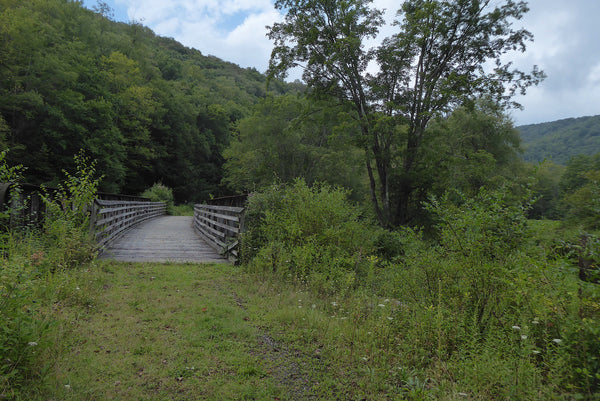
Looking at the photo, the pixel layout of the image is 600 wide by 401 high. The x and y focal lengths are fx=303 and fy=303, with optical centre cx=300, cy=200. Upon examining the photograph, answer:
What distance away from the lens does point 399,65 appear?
1534 centimetres

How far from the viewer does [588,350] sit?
2090mm

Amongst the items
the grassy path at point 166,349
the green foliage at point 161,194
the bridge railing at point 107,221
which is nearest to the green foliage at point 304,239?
the grassy path at point 166,349

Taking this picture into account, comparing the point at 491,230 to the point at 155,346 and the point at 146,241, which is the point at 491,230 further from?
the point at 146,241

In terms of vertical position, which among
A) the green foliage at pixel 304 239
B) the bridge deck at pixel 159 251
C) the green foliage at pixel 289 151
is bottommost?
the bridge deck at pixel 159 251

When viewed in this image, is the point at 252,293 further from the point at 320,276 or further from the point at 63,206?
the point at 63,206

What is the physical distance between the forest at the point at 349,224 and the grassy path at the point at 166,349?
0.13ft

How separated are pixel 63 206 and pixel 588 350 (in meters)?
7.13

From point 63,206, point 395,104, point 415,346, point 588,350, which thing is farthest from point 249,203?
point 395,104

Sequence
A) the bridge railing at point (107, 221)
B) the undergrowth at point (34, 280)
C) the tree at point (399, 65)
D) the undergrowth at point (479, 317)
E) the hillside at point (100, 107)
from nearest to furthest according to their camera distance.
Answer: the undergrowth at point (34, 280)
the undergrowth at point (479, 317)
the bridge railing at point (107, 221)
the tree at point (399, 65)
the hillside at point (100, 107)

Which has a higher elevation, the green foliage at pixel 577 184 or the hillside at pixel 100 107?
the hillside at pixel 100 107

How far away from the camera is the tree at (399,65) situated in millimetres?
13828

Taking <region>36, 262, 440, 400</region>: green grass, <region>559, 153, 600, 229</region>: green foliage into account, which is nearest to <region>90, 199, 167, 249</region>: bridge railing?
<region>36, 262, 440, 400</region>: green grass

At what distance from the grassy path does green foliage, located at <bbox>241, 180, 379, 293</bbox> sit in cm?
112

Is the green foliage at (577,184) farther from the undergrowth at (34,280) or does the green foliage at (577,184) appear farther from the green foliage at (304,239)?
the undergrowth at (34,280)
